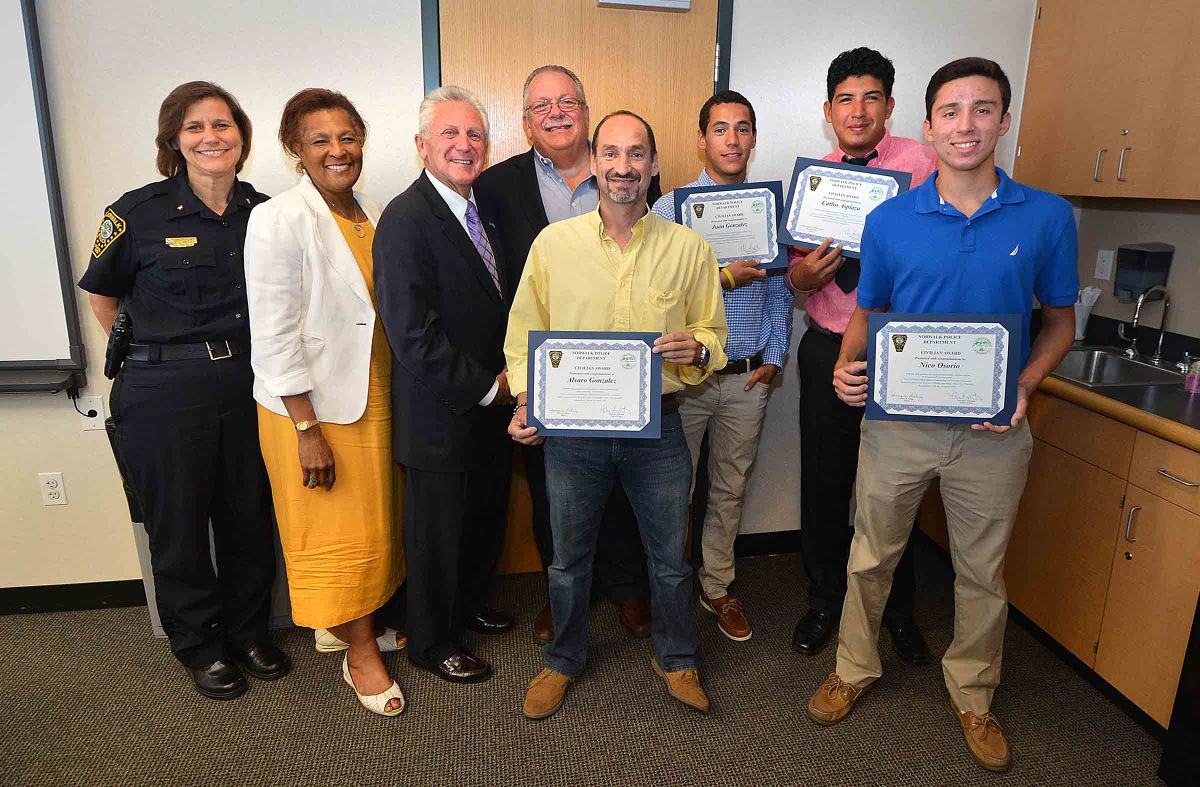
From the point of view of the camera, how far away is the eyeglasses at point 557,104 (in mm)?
2352

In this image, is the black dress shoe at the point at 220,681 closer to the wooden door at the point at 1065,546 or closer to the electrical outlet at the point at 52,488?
the electrical outlet at the point at 52,488

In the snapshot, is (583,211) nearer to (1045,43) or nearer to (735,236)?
(735,236)

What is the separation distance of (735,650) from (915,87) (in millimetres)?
2290

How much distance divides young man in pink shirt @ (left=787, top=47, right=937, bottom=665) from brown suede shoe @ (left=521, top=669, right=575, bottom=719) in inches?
33.3

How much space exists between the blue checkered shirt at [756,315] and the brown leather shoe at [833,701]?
3.31 feet

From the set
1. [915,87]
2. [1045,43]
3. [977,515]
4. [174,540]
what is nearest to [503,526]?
[174,540]

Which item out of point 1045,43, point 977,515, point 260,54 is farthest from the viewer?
point 1045,43

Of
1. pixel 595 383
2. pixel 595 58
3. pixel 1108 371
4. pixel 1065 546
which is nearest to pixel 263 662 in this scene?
pixel 595 383

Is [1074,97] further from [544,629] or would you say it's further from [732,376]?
[544,629]

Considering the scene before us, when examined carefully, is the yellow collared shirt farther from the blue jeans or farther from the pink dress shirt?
the pink dress shirt

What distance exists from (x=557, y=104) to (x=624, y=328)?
84cm

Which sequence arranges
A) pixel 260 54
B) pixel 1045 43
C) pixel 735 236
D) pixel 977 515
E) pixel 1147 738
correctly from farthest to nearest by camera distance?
pixel 1045 43, pixel 260 54, pixel 735 236, pixel 1147 738, pixel 977 515

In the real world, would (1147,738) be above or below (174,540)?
below

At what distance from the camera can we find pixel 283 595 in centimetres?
270
